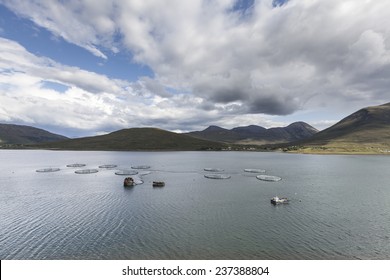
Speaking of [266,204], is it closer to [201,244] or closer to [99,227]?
[201,244]

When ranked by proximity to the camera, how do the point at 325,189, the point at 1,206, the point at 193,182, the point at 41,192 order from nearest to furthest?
the point at 1,206
the point at 41,192
the point at 325,189
the point at 193,182

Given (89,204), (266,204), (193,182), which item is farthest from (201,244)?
(193,182)

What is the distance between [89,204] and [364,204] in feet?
199

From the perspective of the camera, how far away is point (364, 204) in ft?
182

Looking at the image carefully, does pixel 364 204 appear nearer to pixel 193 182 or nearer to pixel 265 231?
pixel 265 231

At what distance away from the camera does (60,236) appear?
120ft

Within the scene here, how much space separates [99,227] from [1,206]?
2825cm

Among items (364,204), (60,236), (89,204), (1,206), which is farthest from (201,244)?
(1,206)

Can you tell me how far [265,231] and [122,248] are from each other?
21.3 m

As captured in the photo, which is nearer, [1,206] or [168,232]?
[168,232]

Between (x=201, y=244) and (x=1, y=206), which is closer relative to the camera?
(x=201, y=244)
